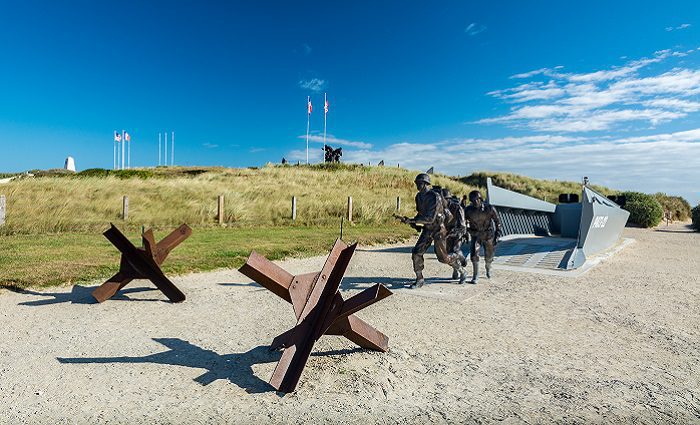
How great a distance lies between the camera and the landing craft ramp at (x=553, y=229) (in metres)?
9.85

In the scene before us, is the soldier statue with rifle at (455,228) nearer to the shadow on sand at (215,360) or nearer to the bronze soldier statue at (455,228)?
the bronze soldier statue at (455,228)

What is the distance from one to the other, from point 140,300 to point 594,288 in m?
7.30

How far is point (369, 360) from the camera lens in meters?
4.07

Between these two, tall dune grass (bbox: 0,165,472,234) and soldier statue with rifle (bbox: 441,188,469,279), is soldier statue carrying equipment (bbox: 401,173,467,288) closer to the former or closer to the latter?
soldier statue with rifle (bbox: 441,188,469,279)

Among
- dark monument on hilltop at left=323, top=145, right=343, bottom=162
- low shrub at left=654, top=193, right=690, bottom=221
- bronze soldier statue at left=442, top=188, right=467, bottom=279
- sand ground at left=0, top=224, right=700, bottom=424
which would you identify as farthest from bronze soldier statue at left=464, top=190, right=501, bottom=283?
dark monument on hilltop at left=323, top=145, right=343, bottom=162

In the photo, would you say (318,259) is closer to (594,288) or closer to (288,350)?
(594,288)

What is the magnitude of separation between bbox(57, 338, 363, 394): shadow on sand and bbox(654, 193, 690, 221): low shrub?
110 feet

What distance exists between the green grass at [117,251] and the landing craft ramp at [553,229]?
3.78 m

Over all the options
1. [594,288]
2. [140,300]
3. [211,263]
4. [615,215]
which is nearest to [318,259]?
[211,263]

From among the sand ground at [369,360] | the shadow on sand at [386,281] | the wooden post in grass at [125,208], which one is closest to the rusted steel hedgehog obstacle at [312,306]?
the sand ground at [369,360]

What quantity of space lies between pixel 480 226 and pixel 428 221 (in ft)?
5.41

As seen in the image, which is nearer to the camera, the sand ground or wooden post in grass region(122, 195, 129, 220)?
the sand ground

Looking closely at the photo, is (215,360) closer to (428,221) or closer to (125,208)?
(428,221)

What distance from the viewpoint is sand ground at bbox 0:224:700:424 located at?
3.13 meters
